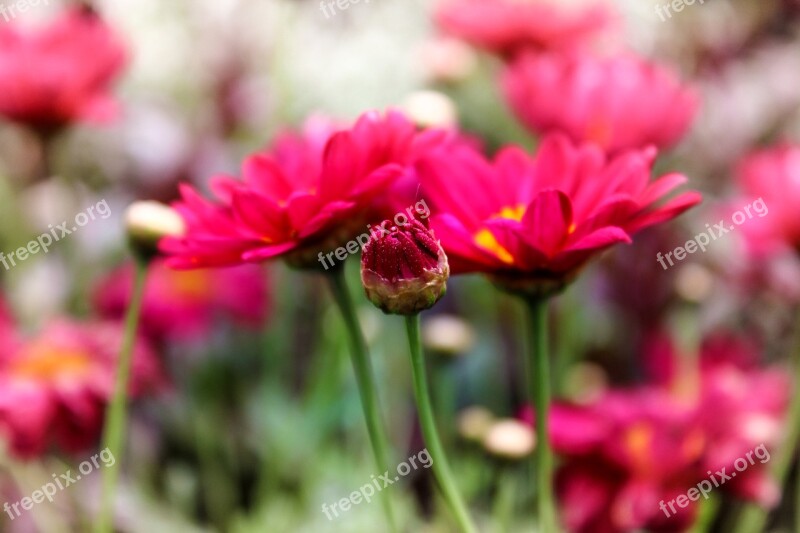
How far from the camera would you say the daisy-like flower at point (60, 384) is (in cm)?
60

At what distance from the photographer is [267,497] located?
79cm

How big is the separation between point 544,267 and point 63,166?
0.77 metres

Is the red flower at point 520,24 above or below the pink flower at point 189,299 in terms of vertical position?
above

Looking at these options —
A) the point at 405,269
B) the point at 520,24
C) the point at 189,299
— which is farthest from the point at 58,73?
the point at 405,269

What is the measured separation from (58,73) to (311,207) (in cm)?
49

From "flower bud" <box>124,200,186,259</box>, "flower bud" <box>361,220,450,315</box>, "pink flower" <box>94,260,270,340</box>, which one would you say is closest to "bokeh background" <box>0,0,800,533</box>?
"pink flower" <box>94,260,270,340</box>

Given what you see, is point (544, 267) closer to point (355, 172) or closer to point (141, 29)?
point (355, 172)

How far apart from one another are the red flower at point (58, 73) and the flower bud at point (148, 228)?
1.01 feet

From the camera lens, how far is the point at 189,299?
35.1 inches

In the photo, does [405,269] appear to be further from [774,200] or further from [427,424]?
[774,200]

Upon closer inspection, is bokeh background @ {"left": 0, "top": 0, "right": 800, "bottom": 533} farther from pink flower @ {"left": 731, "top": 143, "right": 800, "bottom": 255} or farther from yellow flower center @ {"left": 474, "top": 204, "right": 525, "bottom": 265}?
yellow flower center @ {"left": 474, "top": 204, "right": 525, "bottom": 265}

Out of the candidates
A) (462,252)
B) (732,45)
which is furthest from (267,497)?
(732,45)

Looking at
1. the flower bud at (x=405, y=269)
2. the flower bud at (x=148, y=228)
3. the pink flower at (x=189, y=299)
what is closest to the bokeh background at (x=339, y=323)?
the pink flower at (x=189, y=299)

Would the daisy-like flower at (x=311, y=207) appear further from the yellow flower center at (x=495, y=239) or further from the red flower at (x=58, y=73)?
the red flower at (x=58, y=73)
